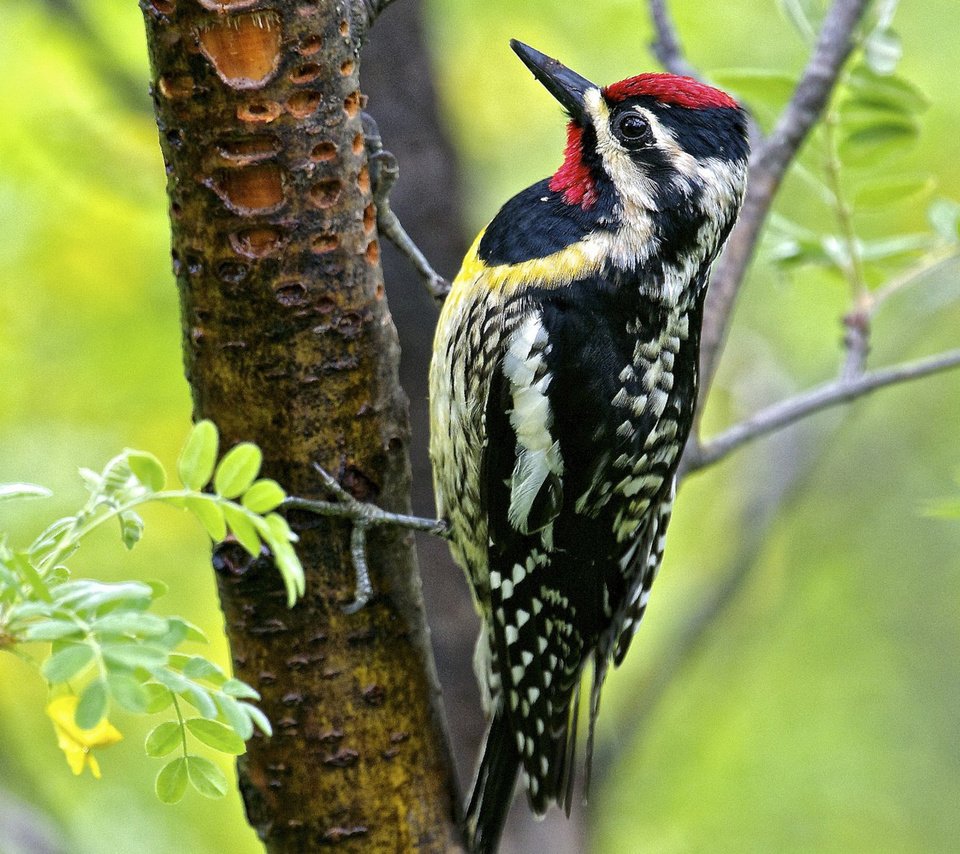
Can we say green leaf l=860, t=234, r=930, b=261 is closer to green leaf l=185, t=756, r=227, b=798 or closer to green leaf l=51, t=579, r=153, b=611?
green leaf l=185, t=756, r=227, b=798

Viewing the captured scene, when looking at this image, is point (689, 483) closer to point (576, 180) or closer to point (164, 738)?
point (576, 180)

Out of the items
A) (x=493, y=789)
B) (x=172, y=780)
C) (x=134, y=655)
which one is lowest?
(x=493, y=789)

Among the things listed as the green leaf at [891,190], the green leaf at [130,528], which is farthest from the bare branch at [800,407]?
the green leaf at [130,528]

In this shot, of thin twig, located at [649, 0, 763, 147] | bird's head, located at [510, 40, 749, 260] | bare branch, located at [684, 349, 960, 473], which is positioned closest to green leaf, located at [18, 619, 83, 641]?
bird's head, located at [510, 40, 749, 260]

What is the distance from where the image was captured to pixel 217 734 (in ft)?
4.37

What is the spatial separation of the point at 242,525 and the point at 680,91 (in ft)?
4.51

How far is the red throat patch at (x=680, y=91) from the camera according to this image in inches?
87.0

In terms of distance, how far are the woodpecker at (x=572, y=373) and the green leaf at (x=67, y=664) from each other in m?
1.24

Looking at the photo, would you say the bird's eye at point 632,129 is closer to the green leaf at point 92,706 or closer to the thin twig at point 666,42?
the thin twig at point 666,42

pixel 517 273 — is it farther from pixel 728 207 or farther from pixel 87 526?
pixel 87 526

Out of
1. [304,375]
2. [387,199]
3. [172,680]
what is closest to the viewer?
[172,680]

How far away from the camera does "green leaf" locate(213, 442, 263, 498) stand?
1253 mm

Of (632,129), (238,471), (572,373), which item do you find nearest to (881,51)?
(632,129)

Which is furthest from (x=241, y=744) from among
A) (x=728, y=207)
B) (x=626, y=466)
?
(x=728, y=207)
